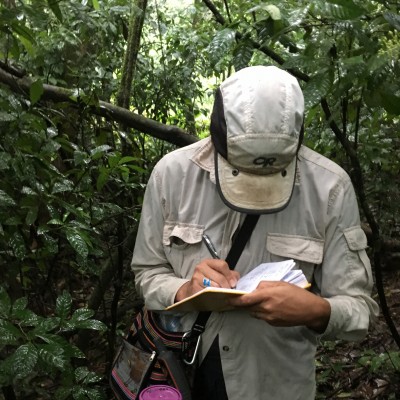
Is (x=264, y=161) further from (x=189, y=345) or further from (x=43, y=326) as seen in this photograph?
(x=43, y=326)

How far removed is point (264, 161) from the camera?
4.82 feet

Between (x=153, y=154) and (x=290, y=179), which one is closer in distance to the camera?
(x=290, y=179)

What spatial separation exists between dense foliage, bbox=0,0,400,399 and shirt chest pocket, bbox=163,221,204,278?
1.51ft

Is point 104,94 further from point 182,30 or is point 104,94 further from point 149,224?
point 149,224

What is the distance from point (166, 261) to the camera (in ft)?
5.75

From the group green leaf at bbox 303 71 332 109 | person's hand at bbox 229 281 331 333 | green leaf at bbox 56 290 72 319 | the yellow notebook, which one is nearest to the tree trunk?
green leaf at bbox 56 290 72 319

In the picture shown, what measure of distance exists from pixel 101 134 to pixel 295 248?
5.77 feet

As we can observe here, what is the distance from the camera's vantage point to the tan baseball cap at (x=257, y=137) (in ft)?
4.67

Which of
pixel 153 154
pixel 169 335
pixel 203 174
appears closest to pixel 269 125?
pixel 203 174

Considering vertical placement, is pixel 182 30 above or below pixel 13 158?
above

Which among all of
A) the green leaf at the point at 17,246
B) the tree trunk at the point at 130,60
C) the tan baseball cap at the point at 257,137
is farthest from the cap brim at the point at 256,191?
the tree trunk at the point at 130,60

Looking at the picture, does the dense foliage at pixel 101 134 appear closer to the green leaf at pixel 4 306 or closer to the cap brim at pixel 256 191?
the green leaf at pixel 4 306

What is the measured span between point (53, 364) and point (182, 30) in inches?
149

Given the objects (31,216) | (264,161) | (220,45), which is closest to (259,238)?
(264,161)
